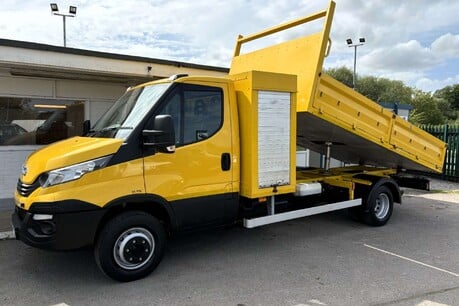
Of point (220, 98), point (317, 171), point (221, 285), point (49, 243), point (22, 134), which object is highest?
point (220, 98)

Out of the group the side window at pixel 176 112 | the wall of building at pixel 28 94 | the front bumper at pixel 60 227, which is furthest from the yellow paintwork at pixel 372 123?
the wall of building at pixel 28 94

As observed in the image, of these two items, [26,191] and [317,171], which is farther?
[317,171]

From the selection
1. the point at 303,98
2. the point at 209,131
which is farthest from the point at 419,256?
the point at 209,131

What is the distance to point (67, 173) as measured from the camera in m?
4.26

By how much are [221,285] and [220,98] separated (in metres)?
2.34

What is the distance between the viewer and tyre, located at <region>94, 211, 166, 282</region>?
14.6 feet

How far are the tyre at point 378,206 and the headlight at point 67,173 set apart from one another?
4.88m

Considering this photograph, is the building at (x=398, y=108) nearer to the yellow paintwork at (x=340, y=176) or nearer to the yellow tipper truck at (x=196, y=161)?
the yellow paintwork at (x=340, y=176)

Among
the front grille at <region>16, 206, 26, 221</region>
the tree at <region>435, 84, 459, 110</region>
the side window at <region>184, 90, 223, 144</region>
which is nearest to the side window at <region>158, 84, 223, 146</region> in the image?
the side window at <region>184, 90, 223, 144</region>

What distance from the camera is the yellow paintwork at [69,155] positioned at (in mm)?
4289

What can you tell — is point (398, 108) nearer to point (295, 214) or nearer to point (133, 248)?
point (295, 214)

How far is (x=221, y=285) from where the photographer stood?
457 centimetres

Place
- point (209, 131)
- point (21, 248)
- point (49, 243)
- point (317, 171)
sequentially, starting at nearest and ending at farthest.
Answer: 1. point (49, 243)
2. point (209, 131)
3. point (21, 248)
4. point (317, 171)

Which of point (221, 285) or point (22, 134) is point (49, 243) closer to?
point (221, 285)
